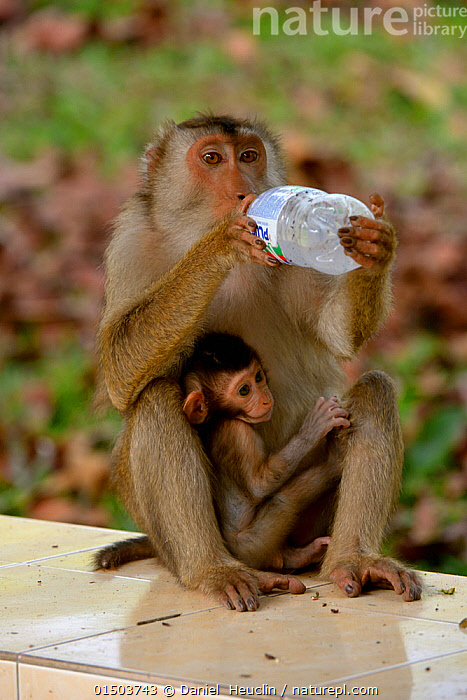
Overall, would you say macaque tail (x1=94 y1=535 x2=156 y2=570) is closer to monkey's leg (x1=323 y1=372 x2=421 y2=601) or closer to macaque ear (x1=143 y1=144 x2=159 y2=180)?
monkey's leg (x1=323 y1=372 x2=421 y2=601)

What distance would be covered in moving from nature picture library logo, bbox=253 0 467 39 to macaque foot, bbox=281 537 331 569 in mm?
7991

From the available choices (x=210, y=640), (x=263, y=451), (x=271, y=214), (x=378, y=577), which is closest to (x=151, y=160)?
(x=271, y=214)

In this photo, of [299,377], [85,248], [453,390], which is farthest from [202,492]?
[85,248]

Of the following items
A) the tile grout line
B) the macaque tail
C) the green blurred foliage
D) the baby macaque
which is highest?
the green blurred foliage

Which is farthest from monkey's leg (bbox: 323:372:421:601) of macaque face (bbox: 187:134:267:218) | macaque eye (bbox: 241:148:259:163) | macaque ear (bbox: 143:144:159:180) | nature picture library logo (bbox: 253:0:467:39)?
nature picture library logo (bbox: 253:0:467:39)

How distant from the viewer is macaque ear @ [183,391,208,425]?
14.1 ft

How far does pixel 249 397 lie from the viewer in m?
4.39

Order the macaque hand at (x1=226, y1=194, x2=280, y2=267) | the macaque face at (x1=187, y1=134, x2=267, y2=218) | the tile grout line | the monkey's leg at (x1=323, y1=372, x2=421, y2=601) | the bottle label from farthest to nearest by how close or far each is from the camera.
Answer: the macaque face at (x1=187, y1=134, x2=267, y2=218) < the monkey's leg at (x1=323, y1=372, x2=421, y2=601) < the macaque hand at (x1=226, y1=194, x2=280, y2=267) < the bottle label < the tile grout line

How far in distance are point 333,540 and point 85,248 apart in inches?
233

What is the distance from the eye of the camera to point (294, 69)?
11.3m

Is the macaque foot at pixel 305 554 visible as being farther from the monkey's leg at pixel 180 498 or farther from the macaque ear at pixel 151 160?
the macaque ear at pixel 151 160

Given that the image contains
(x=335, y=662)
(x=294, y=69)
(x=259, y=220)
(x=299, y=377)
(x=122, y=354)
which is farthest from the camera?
(x=294, y=69)

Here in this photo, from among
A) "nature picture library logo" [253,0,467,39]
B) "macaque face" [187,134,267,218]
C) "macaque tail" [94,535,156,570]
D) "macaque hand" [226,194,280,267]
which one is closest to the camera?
"macaque hand" [226,194,280,267]

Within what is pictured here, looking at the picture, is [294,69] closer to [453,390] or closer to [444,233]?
[444,233]
